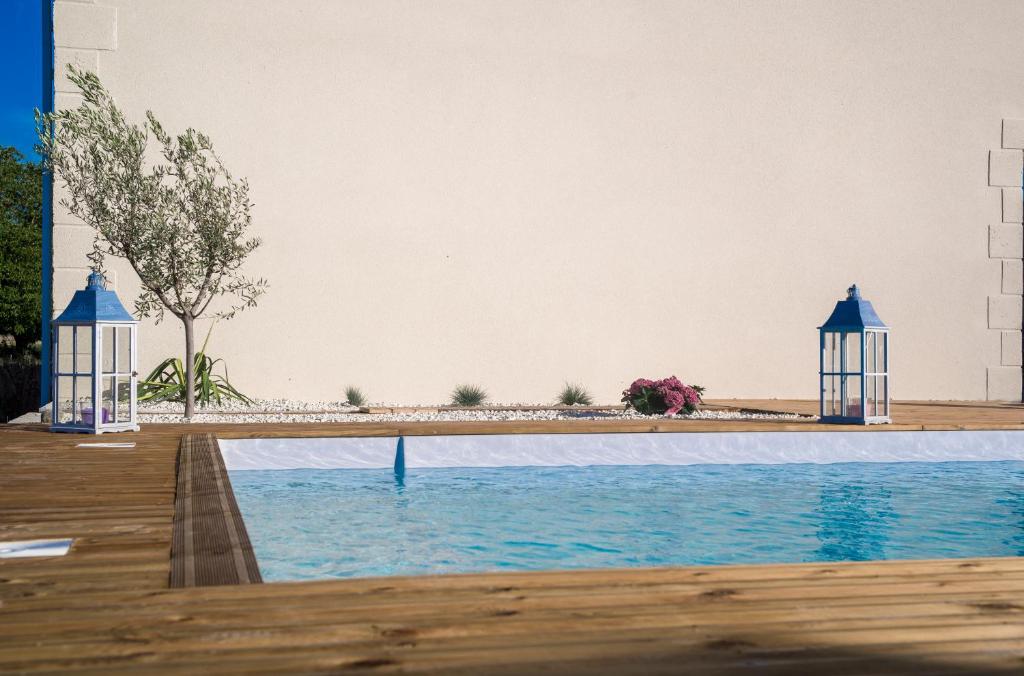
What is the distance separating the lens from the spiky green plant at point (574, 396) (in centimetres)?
1266

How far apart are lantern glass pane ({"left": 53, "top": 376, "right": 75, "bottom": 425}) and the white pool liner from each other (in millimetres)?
1638

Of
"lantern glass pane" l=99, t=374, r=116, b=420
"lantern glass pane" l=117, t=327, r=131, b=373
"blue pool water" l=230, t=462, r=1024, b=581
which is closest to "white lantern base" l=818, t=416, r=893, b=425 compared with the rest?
"blue pool water" l=230, t=462, r=1024, b=581

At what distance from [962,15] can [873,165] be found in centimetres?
280

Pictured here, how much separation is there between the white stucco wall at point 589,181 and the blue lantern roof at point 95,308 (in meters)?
4.32

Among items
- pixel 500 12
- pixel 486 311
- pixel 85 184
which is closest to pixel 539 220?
pixel 486 311

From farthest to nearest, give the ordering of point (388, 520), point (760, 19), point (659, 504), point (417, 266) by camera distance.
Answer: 1. point (760, 19)
2. point (417, 266)
3. point (659, 504)
4. point (388, 520)

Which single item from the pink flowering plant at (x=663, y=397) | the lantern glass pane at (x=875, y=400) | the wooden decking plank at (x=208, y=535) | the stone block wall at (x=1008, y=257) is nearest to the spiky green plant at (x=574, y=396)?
the pink flowering plant at (x=663, y=397)

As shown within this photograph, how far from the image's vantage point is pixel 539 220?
13133mm

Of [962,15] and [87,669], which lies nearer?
[87,669]

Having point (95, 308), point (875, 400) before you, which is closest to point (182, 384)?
point (95, 308)

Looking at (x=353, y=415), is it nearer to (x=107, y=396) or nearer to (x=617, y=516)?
(x=107, y=396)

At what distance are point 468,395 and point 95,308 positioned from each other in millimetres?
5829

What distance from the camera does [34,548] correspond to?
319 cm

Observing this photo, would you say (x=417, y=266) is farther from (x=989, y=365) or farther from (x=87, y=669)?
(x=87, y=669)
